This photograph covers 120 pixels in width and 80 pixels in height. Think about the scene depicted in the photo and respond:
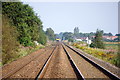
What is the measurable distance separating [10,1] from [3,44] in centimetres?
1434

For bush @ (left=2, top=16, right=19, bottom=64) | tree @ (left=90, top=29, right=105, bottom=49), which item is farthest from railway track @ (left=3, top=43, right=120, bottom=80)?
tree @ (left=90, top=29, right=105, bottom=49)

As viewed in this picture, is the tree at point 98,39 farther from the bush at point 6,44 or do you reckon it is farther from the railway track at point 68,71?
the bush at point 6,44

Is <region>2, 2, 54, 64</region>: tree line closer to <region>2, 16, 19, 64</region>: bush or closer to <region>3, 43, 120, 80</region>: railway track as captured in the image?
<region>2, 16, 19, 64</region>: bush

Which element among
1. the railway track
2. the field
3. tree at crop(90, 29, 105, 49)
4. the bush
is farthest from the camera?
tree at crop(90, 29, 105, 49)

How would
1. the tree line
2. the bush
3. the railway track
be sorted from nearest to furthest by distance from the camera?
1. the railway track
2. the bush
3. the tree line

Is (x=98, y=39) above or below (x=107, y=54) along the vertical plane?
above

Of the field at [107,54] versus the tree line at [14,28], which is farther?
the field at [107,54]

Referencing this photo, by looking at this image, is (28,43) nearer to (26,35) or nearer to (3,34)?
(26,35)

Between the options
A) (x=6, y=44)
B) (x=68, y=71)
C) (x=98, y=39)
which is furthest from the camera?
(x=98, y=39)

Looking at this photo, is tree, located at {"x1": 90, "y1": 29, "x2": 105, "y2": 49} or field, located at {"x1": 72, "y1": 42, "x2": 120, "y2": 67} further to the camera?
tree, located at {"x1": 90, "y1": 29, "x2": 105, "y2": 49}

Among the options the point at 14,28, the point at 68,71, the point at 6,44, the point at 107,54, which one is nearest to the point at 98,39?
the point at 107,54

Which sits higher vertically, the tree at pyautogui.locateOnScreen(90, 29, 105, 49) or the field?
the tree at pyautogui.locateOnScreen(90, 29, 105, 49)

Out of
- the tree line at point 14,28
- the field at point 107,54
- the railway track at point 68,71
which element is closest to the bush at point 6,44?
the tree line at point 14,28

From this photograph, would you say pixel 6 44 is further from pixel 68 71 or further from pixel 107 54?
pixel 107 54
